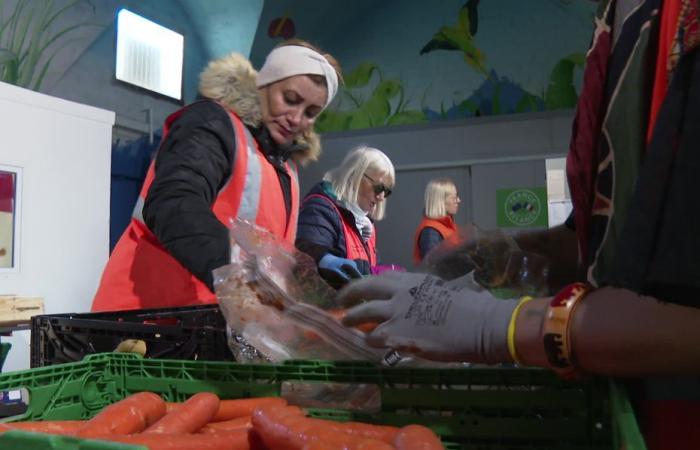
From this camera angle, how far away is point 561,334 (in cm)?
68

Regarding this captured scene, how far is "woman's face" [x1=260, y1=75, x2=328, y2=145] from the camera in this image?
1.96m

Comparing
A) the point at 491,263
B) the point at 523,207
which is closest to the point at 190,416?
the point at 491,263

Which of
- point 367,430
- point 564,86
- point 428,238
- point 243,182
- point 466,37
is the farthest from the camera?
point 466,37

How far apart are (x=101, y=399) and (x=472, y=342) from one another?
0.59 meters

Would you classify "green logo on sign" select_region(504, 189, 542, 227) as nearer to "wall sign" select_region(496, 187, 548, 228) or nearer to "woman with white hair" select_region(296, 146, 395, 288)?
"wall sign" select_region(496, 187, 548, 228)

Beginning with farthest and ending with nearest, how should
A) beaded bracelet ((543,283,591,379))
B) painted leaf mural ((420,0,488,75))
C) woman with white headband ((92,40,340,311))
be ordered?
painted leaf mural ((420,0,488,75)) < woman with white headband ((92,40,340,311)) < beaded bracelet ((543,283,591,379))

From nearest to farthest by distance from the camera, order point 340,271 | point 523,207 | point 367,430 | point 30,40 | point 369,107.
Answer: point 367,430 → point 340,271 → point 30,40 → point 523,207 → point 369,107

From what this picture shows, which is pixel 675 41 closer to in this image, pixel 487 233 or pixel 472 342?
pixel 472 342

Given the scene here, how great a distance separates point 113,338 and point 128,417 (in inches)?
13.2

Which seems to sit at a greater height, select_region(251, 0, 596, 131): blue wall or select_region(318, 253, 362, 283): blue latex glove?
select_region(251, 0, 596, 131): blue wall


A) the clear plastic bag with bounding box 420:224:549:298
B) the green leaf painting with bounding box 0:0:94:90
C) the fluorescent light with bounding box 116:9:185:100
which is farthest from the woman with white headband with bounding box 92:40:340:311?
the fluorescent light with bounding box 116:9:185:100

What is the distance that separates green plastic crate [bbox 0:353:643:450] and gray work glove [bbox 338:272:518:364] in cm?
4

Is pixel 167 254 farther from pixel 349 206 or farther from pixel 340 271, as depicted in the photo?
pixel 349 206

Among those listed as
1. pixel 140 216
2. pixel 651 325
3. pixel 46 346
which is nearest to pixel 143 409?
pixel 46 346
